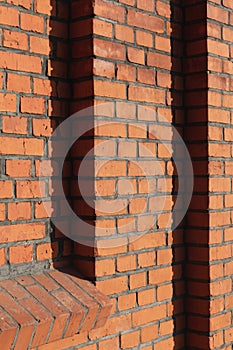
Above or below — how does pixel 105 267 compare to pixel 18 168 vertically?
below

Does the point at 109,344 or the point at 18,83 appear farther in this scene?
the point at 109,344

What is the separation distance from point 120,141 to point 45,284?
0.76 metres

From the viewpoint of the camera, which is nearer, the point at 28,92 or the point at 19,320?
the point at 19,320

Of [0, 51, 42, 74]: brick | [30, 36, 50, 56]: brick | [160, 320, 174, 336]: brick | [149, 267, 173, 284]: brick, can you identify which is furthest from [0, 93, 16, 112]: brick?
[160, 320, 174, 336]: brick

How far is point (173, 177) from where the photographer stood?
10.7ft

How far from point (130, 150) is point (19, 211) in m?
0.66

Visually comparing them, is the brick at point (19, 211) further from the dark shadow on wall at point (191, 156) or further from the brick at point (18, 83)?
the dark shadow on wall at point (191, 156)

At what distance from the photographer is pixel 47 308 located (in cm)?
252

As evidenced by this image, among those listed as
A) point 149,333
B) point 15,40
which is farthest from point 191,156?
point 15,40

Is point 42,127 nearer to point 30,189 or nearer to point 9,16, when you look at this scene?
point 30,189

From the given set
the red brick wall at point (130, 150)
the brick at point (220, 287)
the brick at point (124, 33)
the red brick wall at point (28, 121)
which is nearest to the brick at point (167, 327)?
the red brick wall at point (130, 150)

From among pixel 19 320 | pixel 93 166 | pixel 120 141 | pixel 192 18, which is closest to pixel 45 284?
pixel 19 320

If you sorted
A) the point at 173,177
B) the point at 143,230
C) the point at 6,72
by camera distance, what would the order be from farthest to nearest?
the point at 173,177
the point at 143,230
the point at 6,72

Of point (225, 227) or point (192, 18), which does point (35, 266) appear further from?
point (192, 18)
